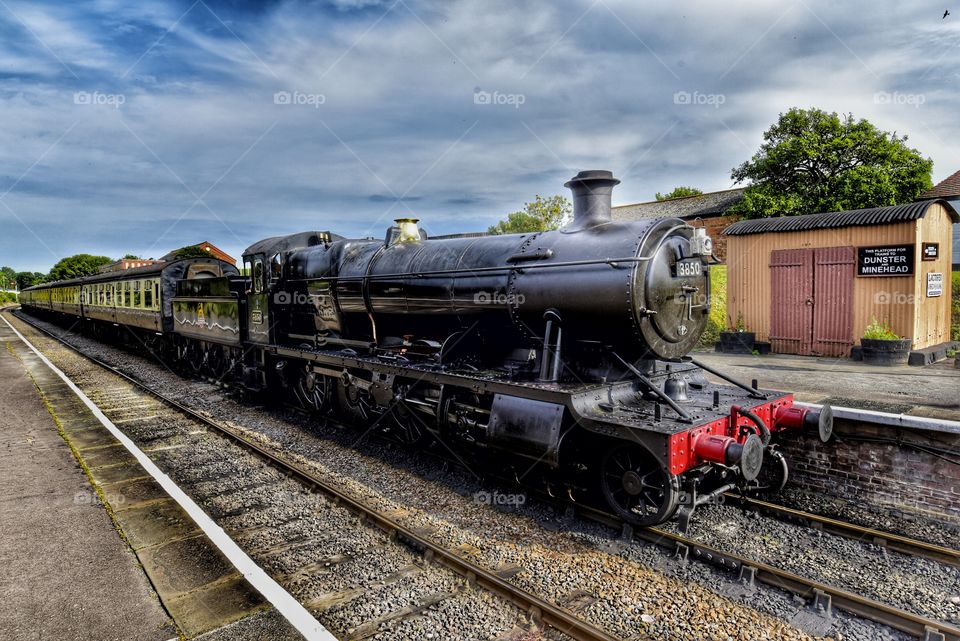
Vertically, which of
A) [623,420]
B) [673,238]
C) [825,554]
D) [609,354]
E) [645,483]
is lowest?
[825,554]

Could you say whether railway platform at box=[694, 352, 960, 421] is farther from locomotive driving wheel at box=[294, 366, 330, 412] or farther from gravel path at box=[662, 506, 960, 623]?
locomotive driving wheel at box=[294, 366, 330, 412]

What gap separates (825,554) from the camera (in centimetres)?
539

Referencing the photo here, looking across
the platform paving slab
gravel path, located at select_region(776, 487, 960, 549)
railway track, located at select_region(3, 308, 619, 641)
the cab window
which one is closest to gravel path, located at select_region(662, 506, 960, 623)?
gravel path, located at select_region(776, 487, 960, 549)

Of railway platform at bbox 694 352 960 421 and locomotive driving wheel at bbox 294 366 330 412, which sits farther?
locomotive driving wheel at bbox 294 366 330 412

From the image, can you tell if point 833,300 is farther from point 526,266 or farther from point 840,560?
point 526,266

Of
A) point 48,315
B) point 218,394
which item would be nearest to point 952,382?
point 218,394

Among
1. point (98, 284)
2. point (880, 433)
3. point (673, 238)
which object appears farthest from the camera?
point (98, 284)

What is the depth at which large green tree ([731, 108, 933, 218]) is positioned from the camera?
24.0 meters

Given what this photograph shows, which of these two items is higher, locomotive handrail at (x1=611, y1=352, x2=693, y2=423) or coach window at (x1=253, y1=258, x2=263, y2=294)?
coach window at (x1=253, y1=258, x2=263, y2=294)

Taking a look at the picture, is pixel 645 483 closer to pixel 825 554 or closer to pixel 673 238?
pixel 825 554

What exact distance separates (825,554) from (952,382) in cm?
719

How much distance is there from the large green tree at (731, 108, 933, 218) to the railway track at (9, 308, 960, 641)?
72.6ft

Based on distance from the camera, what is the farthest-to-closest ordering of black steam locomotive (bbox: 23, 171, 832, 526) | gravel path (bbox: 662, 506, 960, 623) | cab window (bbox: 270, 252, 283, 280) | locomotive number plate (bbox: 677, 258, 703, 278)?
cab window (bbox: 270, 252, 283, 280) < locomotive number plate (bbox: 677, 258, 703, 278) < black steam locomotive (bbox: 23, 171, 832, 526) < gravel path (bbox: 662, 506, 960, 623)

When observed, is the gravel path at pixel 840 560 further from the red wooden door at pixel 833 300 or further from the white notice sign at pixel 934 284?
the white notice sign at pixel 934 284
